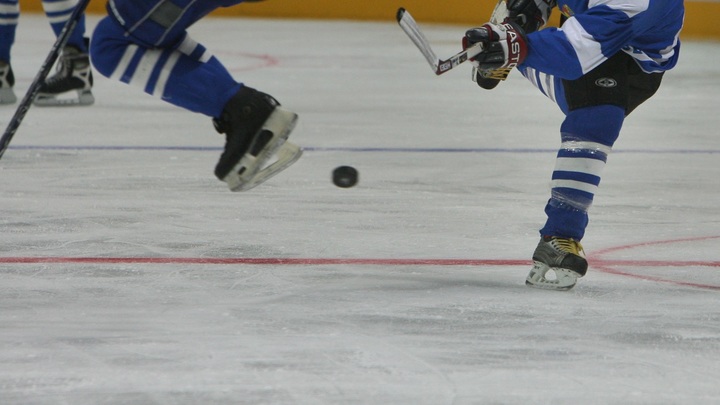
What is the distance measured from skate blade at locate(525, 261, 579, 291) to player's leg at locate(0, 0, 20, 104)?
3543 millimetres

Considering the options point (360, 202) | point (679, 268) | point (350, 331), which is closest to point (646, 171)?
point (360, 202)

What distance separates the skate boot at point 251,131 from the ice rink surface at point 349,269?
0.83ft

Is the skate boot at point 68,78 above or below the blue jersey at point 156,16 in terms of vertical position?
below

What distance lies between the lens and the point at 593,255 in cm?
308

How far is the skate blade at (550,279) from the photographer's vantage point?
2695mm

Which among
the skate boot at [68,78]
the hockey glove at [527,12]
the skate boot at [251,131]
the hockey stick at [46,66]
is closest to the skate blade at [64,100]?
the skate boot at [68,78]

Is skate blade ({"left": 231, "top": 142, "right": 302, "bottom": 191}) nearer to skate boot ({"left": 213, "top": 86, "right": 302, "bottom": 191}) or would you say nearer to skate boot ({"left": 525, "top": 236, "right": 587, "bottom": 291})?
skate boot ({"left": 213, "top": 86, "right": 302, "bottom": 191})

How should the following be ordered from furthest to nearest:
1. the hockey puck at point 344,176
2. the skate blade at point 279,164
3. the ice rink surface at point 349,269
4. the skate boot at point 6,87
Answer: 1. the skate boot at point 6,87
2. the hockey puck at point 344,176
3. the skate blade at point 279,164
4. the ice rink surface at point 349,269

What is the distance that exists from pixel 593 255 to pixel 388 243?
49cm

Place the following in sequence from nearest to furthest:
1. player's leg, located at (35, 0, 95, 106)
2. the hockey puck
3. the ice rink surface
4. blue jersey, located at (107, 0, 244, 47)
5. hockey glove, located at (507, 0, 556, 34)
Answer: the ice rink surface → blue jersey, located at (107, 0, 244, 47) → the hockey puck → hockey glove, located at (507, 0, 556, 34) → player's leg, located at (35, 0, 95, 106)

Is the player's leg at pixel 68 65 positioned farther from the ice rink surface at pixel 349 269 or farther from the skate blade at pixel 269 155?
the skate blade at pixel 269 155

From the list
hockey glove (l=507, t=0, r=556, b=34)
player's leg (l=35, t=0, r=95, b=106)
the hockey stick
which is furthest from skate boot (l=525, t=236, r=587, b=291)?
player's leg (l=35, t=0, r=95, b=106)

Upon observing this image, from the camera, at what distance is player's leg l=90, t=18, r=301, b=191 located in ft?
8.49

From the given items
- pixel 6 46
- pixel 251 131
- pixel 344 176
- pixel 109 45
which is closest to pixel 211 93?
pixel 251 131
